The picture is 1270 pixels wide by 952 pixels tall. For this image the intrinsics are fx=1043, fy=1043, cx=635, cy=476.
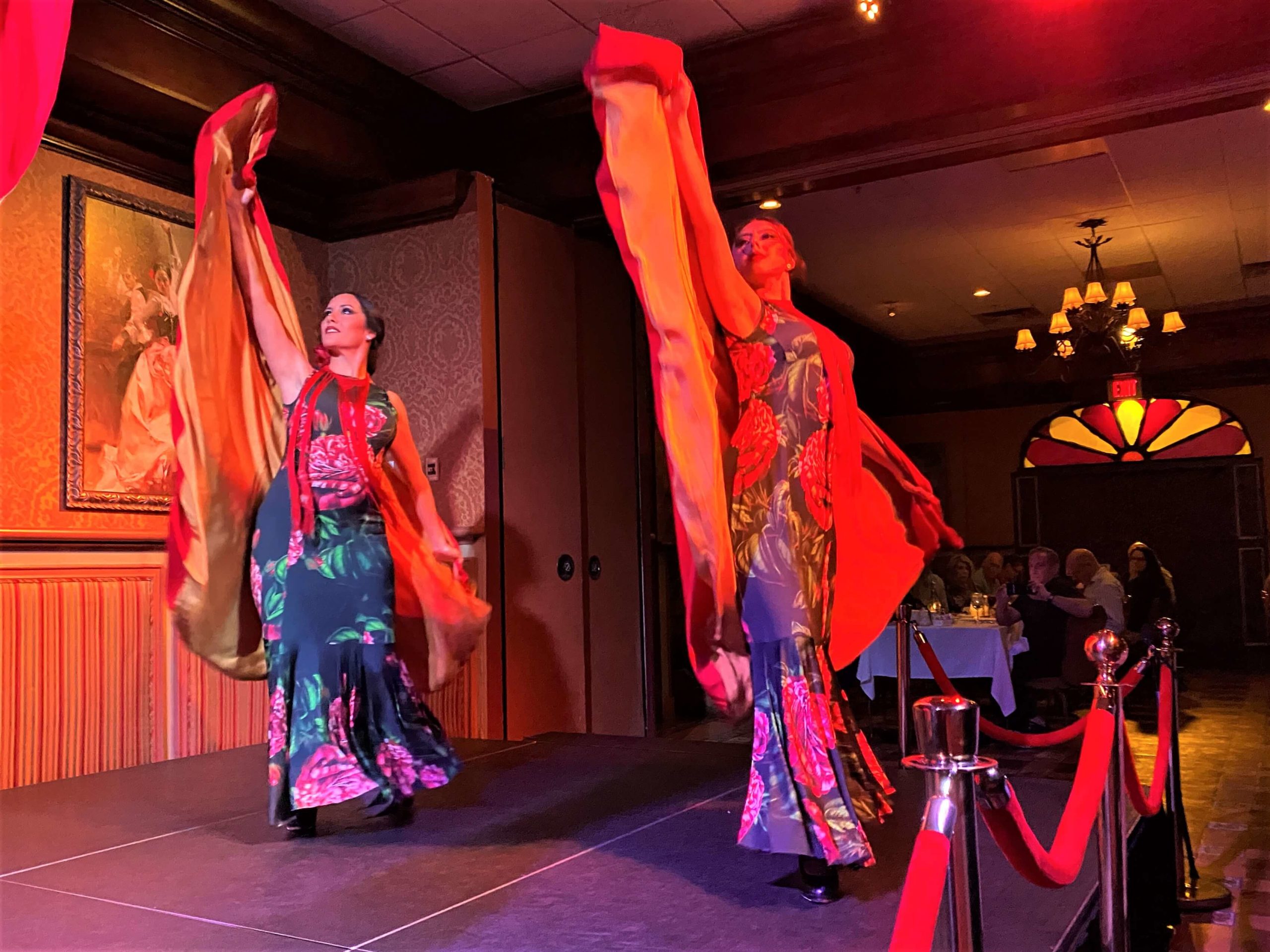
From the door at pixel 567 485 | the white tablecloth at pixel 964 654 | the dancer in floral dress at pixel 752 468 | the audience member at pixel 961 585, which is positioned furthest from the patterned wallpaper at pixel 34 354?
the audience member at pixel 961 585

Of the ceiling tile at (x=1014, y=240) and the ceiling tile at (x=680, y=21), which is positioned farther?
the ceiling tile at (x=1014, y=240)

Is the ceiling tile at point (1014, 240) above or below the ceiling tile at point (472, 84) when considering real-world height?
below

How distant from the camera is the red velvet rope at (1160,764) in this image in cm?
223

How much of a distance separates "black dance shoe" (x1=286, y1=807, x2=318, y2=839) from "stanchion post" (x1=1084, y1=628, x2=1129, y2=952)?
162 cm

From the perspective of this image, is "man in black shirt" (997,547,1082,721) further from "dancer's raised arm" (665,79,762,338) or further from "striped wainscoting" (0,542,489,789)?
"dancer's raised arm" (665,79,762,338)

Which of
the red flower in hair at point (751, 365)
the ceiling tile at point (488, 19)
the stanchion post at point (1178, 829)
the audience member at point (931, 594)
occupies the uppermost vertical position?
the ceiling tile at point (488, 19)

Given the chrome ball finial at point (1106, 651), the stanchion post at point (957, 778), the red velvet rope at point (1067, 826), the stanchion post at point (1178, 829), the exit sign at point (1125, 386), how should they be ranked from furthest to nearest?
the exit sign at point (1125, 386) < the stanchion post at point (1178, 829) < the chrome ball finial at point (1106, 651) < the red velvet rope at point (1067, 826) < the stanchion post at point (957, 778)

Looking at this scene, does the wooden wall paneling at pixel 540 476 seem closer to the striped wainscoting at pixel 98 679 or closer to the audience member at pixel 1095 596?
the striped wainscoting at pixel 98 679

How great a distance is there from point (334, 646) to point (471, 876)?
633 mm

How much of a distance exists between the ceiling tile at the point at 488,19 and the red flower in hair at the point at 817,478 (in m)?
2.50

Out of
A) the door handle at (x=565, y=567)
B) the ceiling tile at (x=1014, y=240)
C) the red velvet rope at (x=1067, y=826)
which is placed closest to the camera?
the red velvet rope at (x=1067, y=826)

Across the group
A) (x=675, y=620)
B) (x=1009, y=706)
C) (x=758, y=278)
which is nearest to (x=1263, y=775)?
(x=1009, y=706)

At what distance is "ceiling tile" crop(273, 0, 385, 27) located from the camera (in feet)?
12.2

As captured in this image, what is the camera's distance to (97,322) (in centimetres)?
354
